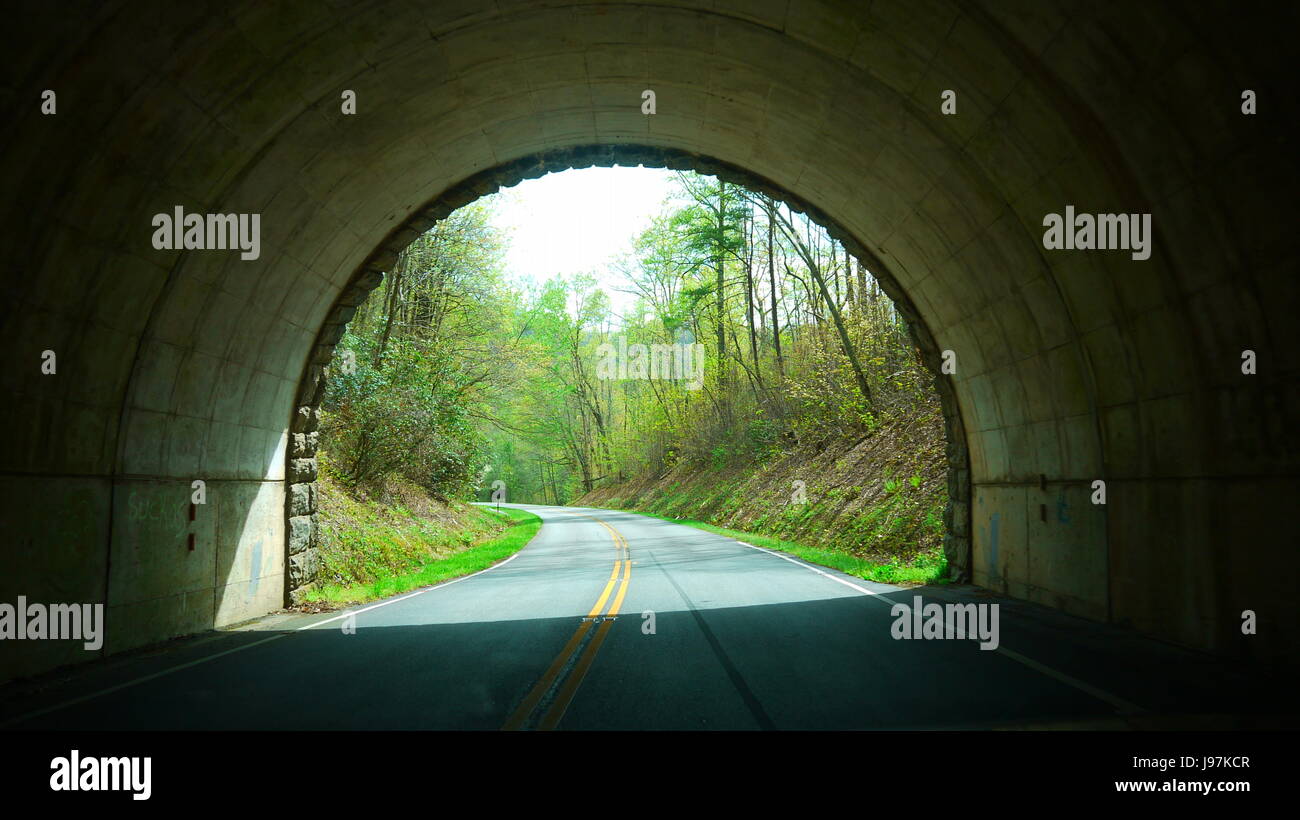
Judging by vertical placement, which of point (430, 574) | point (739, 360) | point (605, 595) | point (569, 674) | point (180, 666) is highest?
point (739, 360)

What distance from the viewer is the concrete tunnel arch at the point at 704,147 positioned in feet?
→ 19.2

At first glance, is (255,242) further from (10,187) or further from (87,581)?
(87,581)

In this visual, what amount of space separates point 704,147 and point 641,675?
793 cm

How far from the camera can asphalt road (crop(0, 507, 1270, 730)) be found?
4934mm

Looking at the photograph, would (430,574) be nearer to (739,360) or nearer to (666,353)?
(739,360)

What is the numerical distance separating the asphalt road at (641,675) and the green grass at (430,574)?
67.0 inches

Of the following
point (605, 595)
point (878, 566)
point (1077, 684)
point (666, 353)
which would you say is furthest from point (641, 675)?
point (666, 353)

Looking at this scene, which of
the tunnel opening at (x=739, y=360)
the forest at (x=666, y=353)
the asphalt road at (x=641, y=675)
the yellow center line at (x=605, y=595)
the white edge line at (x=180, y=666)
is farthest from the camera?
the forest at (x=666, y=353)

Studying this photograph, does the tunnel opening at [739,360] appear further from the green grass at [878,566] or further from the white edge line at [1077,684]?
the white edge line at [1077,684]

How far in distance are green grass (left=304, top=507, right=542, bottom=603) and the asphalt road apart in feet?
5.58

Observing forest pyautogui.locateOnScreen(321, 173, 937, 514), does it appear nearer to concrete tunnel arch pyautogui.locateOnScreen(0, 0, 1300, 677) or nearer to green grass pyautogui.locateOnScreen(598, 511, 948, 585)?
green grass pyautogui.locateOnScreen(598, 511, 948, 585)

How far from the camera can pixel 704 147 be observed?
11.2m

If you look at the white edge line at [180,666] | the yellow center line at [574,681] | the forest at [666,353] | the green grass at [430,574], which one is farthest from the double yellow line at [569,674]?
the forest at [666,353]
